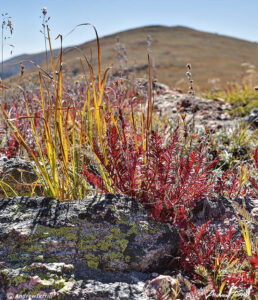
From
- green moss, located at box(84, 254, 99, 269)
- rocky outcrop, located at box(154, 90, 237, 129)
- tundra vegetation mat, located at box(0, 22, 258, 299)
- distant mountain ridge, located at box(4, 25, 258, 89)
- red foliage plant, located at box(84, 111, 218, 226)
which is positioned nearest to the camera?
tundra vegetation mat, located at box(0, 22, 258, 299)

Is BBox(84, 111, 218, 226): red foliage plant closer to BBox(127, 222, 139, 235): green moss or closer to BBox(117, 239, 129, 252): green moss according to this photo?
BBox(127, 222, 139, 235): green moss

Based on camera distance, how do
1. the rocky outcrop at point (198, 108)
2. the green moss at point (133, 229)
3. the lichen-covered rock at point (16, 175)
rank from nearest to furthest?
the green moss at point (133, 229) < the lichen-covered rock at point (16, 175) < the rocky outcrop at point (198, 108)

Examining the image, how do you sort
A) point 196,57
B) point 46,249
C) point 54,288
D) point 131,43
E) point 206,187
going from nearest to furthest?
point 54,288
point 46,249
point 206,187
point 196,57
point 131,43

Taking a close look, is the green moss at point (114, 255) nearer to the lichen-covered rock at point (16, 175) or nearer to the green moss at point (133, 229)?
the green moss at point (133, 229)

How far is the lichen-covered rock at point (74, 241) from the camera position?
166 centimetres

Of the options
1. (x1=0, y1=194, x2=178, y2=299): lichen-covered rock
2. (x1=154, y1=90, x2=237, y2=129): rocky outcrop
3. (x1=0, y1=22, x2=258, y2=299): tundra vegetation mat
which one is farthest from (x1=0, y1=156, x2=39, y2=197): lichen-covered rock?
(x1=154, y1=90, x2=237, y2=129): rocky outcrop

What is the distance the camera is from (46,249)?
5.88 feet

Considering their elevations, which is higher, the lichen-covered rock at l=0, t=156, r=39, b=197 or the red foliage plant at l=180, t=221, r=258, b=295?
the lichen-covered rock at l=0, t=156, r=39, b=197

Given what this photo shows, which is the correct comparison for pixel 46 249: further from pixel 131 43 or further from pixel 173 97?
pixel 131 43

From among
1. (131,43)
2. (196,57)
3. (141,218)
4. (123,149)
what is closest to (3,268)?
(141,218)

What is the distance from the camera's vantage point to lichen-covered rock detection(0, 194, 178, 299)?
1656 mm

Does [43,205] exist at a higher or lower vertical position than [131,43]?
lower

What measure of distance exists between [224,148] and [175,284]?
8.92ft

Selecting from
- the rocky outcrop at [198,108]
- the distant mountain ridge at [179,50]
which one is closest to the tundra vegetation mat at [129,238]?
the rocky outcrop at [198,108]
